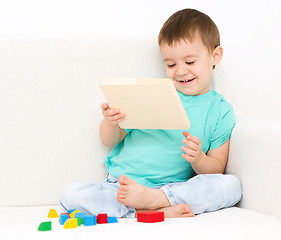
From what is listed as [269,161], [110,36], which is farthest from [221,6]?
[269,161]

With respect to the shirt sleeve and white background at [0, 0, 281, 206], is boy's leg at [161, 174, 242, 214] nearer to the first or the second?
the shirt sleeve

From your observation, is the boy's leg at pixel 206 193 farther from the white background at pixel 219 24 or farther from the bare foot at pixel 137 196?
the white background at pixel 219 24

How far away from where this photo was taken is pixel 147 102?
1.27 m

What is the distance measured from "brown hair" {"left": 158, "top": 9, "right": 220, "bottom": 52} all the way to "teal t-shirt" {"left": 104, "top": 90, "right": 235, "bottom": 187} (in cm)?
20

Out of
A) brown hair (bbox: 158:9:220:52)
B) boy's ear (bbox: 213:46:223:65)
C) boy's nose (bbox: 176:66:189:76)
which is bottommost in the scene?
boy's nose (bbox: 176:66:189:76)

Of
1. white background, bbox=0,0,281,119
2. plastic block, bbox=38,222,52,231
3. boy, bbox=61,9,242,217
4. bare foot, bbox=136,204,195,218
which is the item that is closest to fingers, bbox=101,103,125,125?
boy, bbox=61,9,242,217

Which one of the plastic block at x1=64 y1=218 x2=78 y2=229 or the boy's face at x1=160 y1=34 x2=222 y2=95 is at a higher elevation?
the boy's face at x1=160 y1=34 x2=222 y2=95

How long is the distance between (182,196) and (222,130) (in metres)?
0.29

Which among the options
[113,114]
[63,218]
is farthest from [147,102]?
[63,218]

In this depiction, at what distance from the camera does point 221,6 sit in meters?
1.97

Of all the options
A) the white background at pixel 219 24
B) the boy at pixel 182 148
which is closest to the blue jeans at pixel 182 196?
the boy at pixel 182 148

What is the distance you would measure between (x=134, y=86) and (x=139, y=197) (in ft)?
0.94

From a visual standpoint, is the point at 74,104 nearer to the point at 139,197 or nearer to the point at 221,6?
the point at 139,197

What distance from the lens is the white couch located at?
144 centimetres
